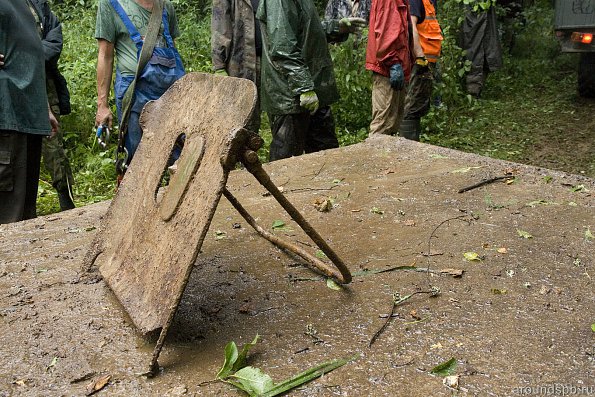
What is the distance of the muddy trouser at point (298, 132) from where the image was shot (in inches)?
194

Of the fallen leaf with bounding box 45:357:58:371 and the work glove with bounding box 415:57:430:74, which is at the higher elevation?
the fallen leaf with bounding box 45:357:58:371

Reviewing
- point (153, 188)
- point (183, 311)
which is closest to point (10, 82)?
point (153, 188)

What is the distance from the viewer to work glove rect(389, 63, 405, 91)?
17.4ft

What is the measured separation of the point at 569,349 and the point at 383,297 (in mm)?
699

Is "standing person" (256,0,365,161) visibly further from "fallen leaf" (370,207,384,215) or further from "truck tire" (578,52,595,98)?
"truck tire" (578,52,595,98)

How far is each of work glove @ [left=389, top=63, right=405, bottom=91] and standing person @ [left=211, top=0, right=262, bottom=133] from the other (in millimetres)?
1164

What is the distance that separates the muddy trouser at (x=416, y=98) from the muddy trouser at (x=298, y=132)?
5.05 ft

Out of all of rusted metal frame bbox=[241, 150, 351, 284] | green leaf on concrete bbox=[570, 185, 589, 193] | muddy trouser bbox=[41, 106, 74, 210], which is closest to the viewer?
rusted metal frame bbox=[241, 150, 351, 284]

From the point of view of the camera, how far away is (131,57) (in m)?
4.05

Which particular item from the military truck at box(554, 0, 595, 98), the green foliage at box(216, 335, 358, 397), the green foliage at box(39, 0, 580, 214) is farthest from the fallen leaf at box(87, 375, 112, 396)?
the military truck at box(554, 0, 595, 98)

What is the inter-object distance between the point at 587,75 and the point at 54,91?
23.7 ft

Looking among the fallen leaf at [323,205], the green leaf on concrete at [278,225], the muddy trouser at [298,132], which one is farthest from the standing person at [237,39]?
the green leaf on concrete at [278,225]

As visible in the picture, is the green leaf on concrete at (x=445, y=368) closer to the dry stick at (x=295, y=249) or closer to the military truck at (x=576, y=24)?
the dry stick at (x=295, y=249)

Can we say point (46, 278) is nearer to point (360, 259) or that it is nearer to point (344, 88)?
point (360, 259)
